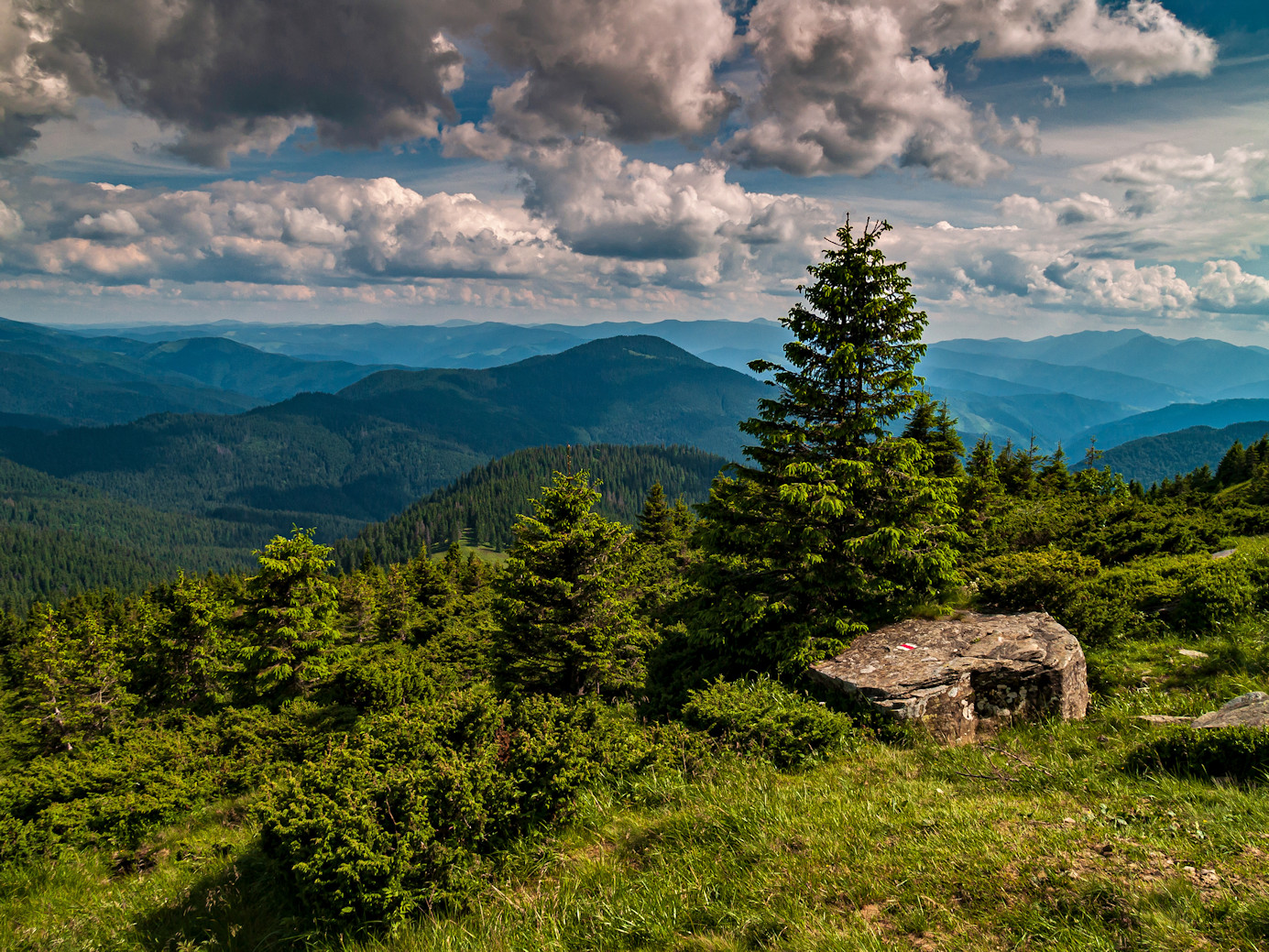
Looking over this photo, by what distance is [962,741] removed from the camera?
9.41 m

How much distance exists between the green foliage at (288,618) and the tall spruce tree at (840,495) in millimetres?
21216

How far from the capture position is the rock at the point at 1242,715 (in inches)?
256

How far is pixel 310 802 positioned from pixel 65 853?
15.0 metres

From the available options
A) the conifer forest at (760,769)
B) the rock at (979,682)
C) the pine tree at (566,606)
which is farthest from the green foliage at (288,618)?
the rock at (979,682)

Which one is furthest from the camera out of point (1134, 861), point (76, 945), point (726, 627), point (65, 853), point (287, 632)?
point (287, 632)

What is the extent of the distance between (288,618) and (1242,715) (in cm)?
3030

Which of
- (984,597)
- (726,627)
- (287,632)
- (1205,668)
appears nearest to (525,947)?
(726,627)

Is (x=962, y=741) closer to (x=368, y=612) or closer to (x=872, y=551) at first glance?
(x=872, y=551)

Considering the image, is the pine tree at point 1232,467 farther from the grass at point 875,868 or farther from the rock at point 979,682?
the grass at point 875,868

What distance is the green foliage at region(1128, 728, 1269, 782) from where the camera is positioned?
600cm

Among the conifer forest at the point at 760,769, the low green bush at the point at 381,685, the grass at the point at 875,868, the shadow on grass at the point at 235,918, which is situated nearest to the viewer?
the grass at the point at 875,868

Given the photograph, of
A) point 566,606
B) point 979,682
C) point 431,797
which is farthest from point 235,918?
point 979,682

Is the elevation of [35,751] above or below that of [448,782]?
below

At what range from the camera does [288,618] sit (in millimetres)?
26328
